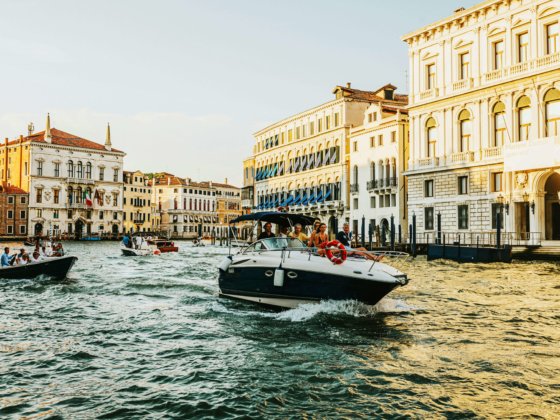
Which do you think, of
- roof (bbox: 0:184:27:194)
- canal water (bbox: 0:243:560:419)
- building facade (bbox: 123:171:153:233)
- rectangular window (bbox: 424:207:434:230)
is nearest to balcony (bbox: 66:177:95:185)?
roof (bbox: 0:184:27:194)

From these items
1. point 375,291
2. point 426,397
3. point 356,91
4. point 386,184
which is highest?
point 356,91

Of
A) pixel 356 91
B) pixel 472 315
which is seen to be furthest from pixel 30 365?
pixel 356 91

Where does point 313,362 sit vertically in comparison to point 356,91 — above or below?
below

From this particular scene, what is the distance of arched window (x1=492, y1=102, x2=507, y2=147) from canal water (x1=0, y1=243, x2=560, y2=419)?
19846 mm

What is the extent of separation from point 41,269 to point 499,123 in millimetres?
24800

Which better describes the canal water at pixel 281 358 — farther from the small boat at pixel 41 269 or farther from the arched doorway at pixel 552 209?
the arched doorway at pixel 552 209

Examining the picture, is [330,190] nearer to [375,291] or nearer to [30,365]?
[375,291]

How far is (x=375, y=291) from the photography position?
414 inches

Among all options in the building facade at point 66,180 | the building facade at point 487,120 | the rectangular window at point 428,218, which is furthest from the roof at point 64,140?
the rectangular window at point 428,218

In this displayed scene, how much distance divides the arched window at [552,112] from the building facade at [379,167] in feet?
43.2

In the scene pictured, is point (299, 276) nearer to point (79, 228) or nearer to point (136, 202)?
point (79, 228)

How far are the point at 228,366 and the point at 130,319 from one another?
4.30m

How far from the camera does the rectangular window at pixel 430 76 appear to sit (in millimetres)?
37469

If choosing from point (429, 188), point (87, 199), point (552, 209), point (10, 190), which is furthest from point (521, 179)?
point (10, 190)
